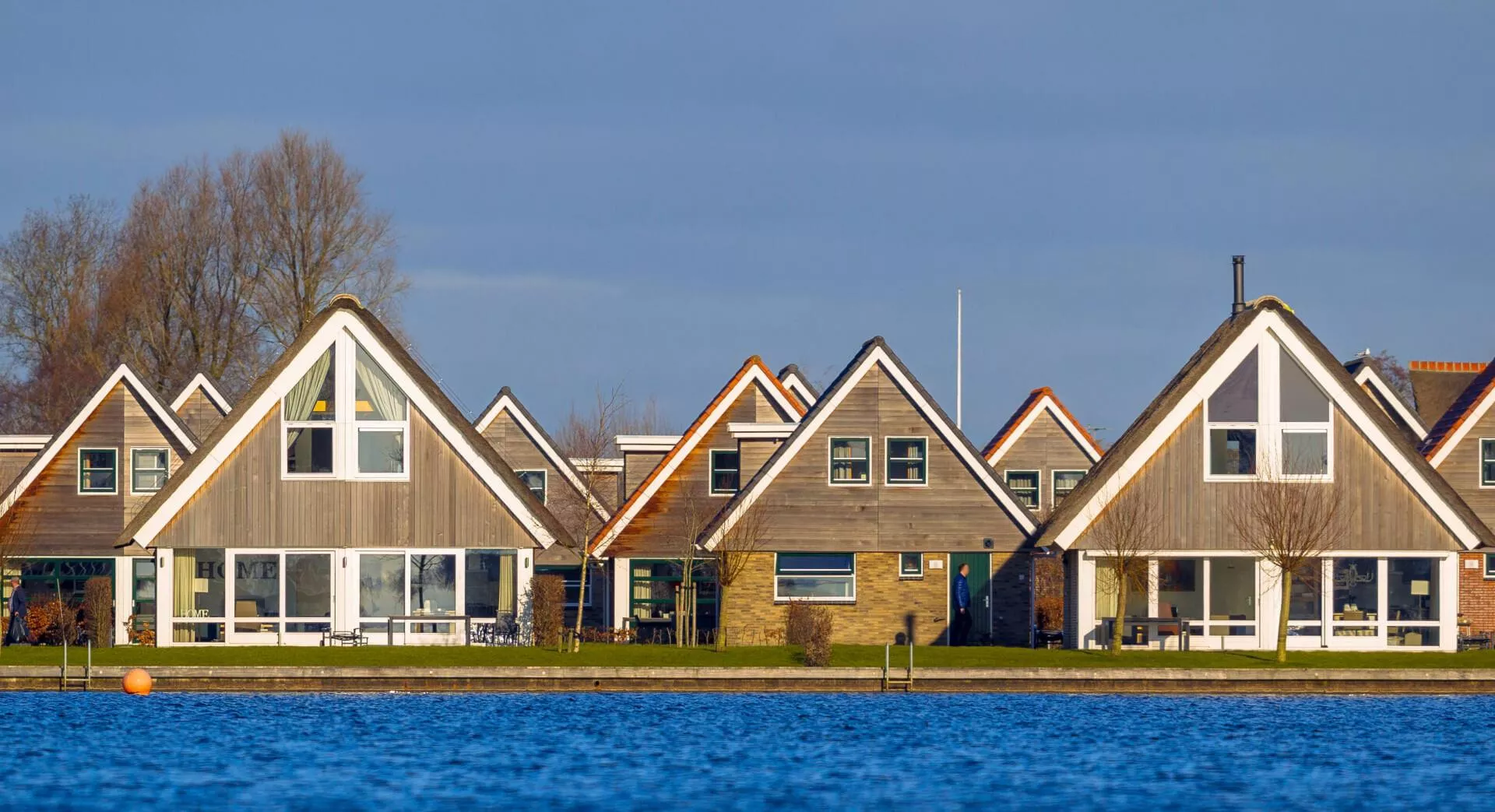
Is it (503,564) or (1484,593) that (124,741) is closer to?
(503,564)

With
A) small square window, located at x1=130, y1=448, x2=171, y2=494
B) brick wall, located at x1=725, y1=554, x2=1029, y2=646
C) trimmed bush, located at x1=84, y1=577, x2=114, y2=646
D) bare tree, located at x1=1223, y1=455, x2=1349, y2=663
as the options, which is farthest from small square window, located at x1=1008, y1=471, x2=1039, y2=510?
trimmed bush, located at x1=84, y1=577, x2=114, y2=646

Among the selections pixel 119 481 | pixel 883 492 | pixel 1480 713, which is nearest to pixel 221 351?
pixel 119 481

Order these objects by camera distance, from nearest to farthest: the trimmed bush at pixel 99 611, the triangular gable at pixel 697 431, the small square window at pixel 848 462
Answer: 1. the trimmed bush at pixel 99 611
2. the small square window at pixel 848 462
3. the triangular gable at pixel 697 431

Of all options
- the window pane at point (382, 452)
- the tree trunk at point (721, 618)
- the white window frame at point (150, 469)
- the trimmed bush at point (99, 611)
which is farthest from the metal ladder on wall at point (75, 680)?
the white window frame at point (150, 469)

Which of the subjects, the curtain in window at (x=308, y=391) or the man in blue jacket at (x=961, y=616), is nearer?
the curtain in window at (x=308, y=391)

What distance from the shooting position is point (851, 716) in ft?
116

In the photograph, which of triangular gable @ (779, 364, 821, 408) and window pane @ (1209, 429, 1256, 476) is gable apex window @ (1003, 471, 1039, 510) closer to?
triangular gable @ (779, 364, 821, 408)

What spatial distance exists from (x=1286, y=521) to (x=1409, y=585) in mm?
4210

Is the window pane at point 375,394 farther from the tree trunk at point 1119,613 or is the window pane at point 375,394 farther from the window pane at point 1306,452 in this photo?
the window pane at point 1306,452

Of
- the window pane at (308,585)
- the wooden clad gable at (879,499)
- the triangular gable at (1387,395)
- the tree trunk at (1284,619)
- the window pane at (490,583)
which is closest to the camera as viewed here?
the tree trunk at (1284,619)

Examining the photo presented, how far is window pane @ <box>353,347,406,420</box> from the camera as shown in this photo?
43.7 meters

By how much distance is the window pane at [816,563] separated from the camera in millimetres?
45625

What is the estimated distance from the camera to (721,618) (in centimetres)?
4325

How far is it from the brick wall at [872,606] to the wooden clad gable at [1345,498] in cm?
487
